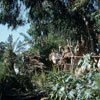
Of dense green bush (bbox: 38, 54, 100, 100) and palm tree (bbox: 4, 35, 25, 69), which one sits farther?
palm tree (bbox: 4, 35, 25, 69)

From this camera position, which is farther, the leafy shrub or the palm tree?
the palm tree

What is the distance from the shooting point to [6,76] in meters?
7.08

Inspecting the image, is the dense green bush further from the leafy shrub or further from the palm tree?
the palm tree

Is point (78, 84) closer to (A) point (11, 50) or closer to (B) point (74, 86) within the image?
(B) point (74, 86)

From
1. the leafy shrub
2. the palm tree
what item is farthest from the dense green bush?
the palm tree

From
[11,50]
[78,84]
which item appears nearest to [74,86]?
[78,84]

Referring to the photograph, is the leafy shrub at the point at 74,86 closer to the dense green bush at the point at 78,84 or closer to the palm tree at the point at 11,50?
the dense green bush at the point at 78,84

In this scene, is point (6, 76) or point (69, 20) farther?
point (69, 20)

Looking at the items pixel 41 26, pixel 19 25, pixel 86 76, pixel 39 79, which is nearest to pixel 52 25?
pixel 41 26

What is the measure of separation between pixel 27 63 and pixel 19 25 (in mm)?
5619

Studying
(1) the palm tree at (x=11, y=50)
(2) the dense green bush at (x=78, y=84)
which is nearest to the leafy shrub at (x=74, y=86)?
(2) the dense green bush at (x=78, y=84)

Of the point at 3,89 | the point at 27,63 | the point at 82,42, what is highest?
the point at 82,42

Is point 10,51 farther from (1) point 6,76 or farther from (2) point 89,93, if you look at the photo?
(2) point 89,93

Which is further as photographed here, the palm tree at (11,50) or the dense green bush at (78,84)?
the palm tree at (11,50)
